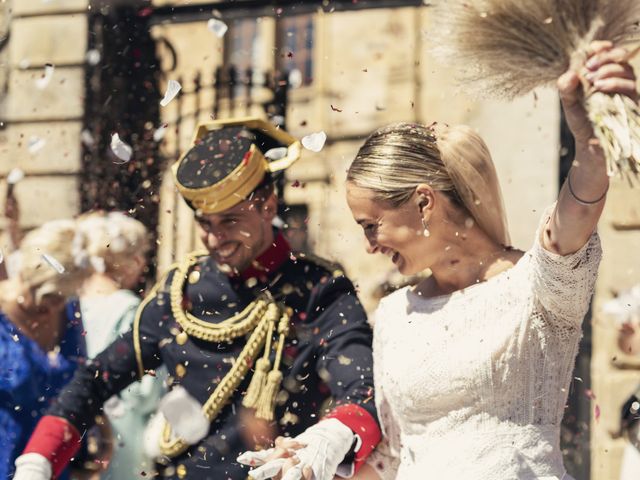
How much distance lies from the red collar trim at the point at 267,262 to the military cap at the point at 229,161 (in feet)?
0.56

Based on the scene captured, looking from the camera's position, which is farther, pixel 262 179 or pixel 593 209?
pixel 262 179

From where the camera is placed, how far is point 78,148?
7176mm

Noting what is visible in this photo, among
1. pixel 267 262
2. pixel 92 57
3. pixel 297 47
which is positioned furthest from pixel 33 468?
pixel 297 47

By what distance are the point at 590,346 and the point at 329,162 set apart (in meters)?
3.67

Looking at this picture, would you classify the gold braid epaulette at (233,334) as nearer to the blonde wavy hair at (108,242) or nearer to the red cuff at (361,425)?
the red cuff at (361,425)

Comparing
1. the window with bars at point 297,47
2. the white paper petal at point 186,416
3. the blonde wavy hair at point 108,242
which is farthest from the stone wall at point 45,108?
the white paper petal at point 186,416

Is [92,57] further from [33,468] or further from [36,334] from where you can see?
[33,468]

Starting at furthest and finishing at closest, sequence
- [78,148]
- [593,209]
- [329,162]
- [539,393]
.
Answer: [329,162] → [78,148] → [539,393] → [593,209]

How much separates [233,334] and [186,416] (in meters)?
0.26

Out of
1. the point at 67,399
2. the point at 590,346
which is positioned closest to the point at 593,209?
the point at 67,399

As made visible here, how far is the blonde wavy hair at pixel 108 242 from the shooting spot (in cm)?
459

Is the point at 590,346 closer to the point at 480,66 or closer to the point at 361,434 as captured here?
the point at 361,434

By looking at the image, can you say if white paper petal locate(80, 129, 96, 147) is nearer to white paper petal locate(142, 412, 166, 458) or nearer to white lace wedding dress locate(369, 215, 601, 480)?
white paper petal locate(142, 412, 166, 458)

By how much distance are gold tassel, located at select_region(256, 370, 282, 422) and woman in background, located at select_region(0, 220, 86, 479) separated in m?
1.18
